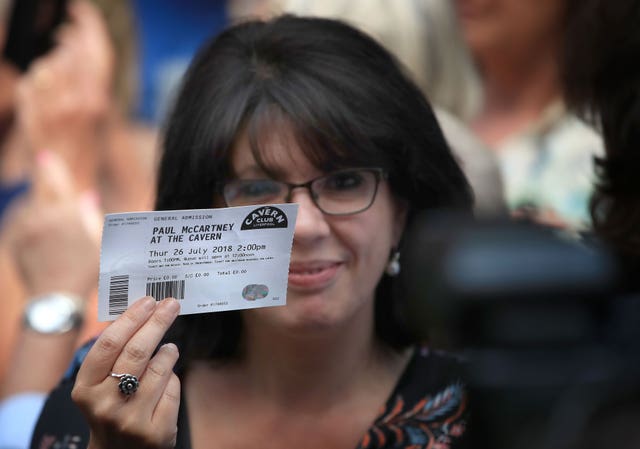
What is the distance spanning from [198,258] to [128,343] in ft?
0.59

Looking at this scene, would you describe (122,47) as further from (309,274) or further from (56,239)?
(309,274)

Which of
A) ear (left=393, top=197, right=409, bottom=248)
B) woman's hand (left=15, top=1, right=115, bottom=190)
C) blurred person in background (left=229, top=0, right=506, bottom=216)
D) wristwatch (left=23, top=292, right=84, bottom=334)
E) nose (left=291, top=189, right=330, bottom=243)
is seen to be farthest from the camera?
blurred person in background (left=229, top=0, right=506, bottom=216)

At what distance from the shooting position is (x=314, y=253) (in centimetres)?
193

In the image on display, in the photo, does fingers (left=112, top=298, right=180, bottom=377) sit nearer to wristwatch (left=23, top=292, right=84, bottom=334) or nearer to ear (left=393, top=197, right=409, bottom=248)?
ear (left=393, top=197, right=409, bottom=248)

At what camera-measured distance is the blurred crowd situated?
2.91m

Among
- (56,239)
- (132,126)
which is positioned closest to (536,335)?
(56,239)

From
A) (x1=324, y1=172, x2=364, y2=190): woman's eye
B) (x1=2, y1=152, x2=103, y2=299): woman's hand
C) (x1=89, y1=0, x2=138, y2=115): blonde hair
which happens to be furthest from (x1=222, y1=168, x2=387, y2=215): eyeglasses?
(x1=89, y1=0, x2=138, y2=115): blonde hair

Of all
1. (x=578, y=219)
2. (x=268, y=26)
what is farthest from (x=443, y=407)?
(x=578, y=219)

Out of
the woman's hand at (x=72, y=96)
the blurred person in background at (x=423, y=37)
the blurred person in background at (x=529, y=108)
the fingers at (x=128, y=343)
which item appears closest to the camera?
the fingers at (x=128, y=343)

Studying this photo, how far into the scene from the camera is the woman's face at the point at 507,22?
3.57m

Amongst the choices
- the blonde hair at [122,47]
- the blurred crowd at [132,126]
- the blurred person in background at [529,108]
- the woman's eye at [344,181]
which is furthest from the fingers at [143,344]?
the blonde hair at [122,47]

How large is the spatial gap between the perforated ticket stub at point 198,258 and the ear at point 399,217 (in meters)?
0.49

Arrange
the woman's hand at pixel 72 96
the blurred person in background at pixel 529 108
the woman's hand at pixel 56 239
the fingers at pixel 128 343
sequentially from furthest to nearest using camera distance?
the woman's hand at pixel 72 96 < the blurred person in background at pixel 529 108 < the woman's hand at pixel 56 239 < the fingers at pixel 128 343

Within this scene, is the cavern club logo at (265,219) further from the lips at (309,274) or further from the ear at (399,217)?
the ear at (399,217)
